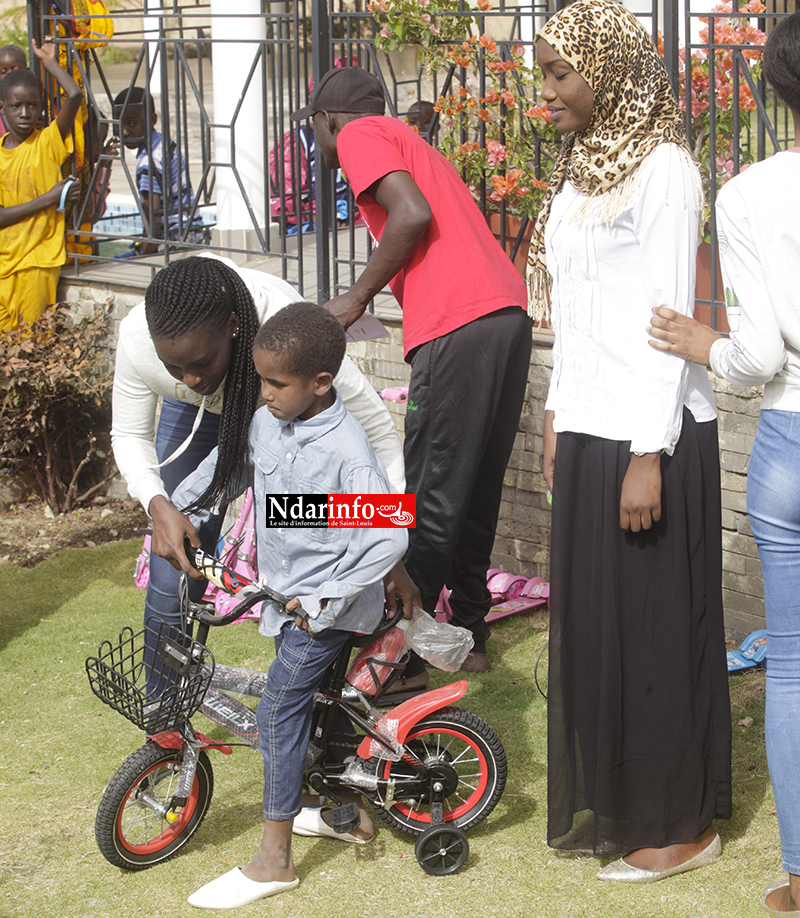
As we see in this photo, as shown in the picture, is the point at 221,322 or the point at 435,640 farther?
the point at 435,640

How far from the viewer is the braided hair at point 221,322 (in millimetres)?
2824

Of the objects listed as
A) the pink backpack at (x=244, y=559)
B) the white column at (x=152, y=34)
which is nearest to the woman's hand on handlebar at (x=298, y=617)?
the pink backpack at (x=244, y=559)

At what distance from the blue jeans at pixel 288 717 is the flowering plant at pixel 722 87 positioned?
8.49 feet

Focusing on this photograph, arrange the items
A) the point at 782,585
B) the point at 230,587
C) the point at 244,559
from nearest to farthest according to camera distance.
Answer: the point at 782,585
the point at 230,587
the point at 244,559

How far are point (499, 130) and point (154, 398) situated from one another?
237 cm

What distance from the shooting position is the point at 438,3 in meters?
4.88

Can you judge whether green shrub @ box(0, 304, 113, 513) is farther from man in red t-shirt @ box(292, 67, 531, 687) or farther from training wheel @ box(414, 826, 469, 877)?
training wheel @ box(414, 826, 469, 877)

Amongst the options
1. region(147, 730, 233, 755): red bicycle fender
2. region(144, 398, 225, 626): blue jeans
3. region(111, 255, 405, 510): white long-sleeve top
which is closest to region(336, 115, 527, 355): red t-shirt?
region(111, 255, 405, 510): white long-sleeve top

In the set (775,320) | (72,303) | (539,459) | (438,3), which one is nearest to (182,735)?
(775,320)

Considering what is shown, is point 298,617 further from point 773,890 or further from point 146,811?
point 773,890

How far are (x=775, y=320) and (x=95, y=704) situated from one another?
2856 mm

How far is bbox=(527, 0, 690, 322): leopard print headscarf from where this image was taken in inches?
102

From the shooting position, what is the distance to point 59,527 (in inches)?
235

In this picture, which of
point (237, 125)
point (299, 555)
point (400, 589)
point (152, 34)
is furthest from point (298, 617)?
point (152, 34)
